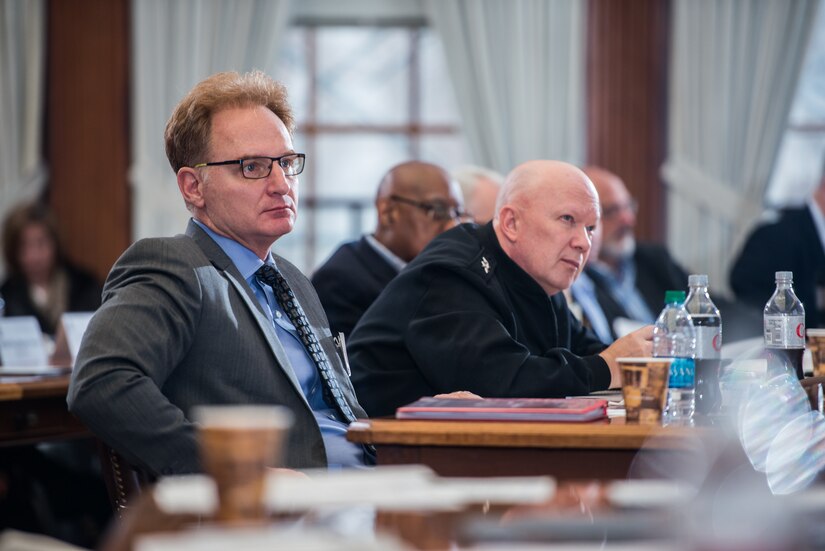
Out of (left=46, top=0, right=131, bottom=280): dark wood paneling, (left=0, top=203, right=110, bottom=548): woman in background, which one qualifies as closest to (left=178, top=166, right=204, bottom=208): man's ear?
(left=0, top=203, right=110, bottom=548): woman in background

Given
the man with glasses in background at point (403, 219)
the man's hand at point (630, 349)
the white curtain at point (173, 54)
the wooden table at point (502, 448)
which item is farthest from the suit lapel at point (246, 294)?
the white curtain at point (173, 54)

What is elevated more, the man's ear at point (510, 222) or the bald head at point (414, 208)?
the man's ear at point (510, 222)

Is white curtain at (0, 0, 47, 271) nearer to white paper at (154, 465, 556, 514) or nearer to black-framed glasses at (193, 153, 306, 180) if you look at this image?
black-framed glasses at (193, 153, 306, 180)

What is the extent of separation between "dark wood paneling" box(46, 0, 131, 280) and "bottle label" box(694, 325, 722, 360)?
5350mm

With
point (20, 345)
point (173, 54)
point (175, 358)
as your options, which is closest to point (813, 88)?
point (173, 54)

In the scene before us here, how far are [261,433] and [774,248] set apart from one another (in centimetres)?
538

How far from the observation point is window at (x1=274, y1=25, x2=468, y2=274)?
7215mm

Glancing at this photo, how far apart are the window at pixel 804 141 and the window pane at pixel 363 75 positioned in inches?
94.7

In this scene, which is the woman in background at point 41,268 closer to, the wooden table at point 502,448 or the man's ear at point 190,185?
the man's ear at point 190,185

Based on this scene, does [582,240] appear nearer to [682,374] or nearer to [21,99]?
[682,374]

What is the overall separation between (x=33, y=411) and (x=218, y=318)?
1.38 m

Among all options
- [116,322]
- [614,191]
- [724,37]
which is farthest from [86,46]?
[116,322]

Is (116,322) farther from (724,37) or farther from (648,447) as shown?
(724,37)

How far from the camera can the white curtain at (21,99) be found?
697 centimetres
